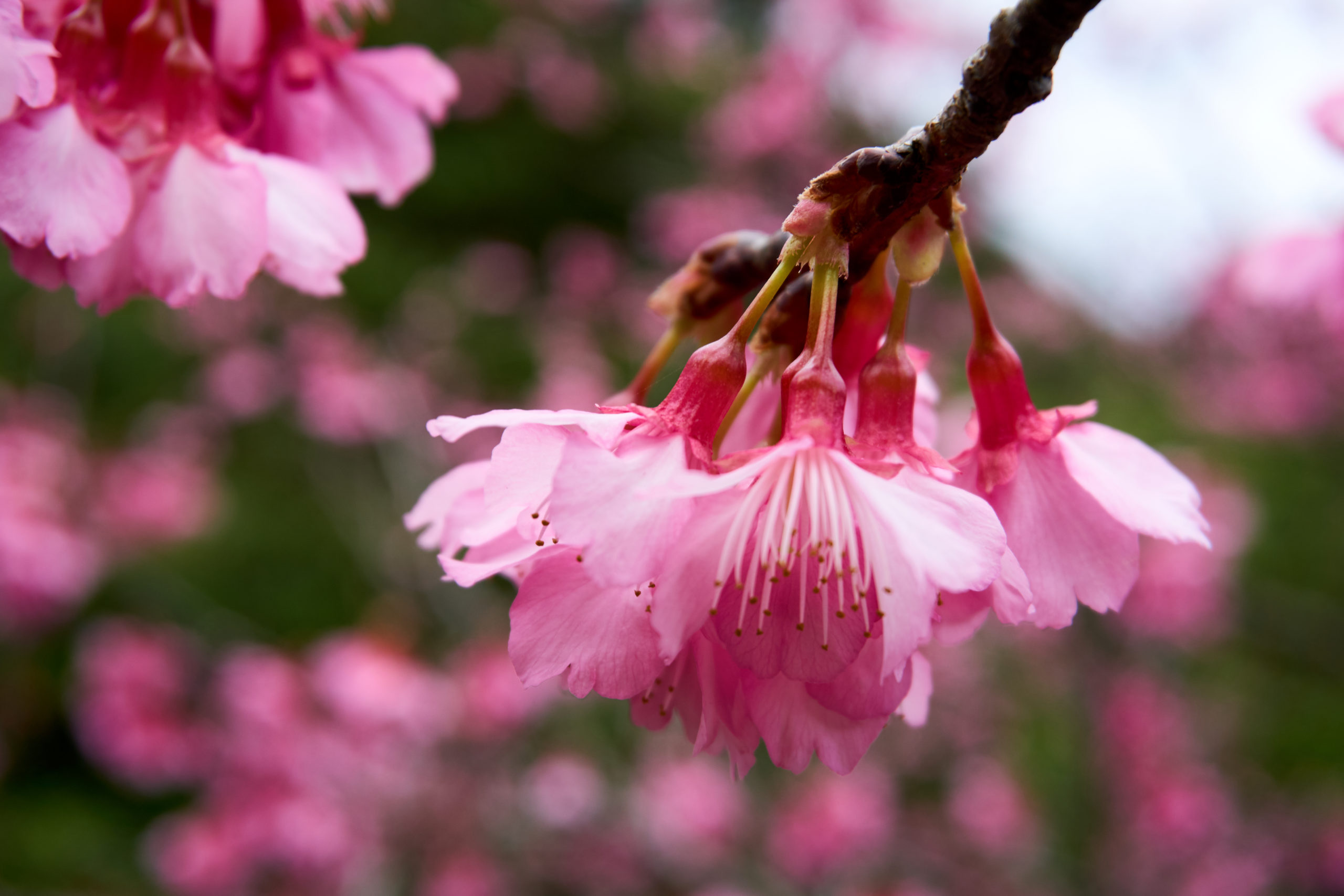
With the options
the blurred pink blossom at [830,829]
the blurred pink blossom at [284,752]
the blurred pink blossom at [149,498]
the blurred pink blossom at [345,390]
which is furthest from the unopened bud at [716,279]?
the blurred pink blossom at [149,498]

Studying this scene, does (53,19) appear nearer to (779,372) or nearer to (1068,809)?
(779,372)

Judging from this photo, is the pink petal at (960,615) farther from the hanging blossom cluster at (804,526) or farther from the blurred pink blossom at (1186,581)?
the blurred pink blossom at (1186,581)

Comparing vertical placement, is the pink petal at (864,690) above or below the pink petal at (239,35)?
below

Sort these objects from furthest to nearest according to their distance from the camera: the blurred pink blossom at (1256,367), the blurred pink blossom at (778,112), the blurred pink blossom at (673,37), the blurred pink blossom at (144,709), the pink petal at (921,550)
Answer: the blurred pink blossom at (673,37)
the blurred pink blossom at (1256,367)
the blurred pink blossom at (778,112)
the blurred pink blossom at (144,709)
the pink petal at (921,550)

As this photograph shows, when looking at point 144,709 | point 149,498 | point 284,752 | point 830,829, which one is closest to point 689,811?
point 830,829

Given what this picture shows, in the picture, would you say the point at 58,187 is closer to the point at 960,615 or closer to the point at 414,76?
Result: the point at 414,76

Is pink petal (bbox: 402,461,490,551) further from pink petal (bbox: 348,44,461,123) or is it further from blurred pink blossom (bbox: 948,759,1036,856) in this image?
blurred pink blossom (bbox: 948,759,1036,856)

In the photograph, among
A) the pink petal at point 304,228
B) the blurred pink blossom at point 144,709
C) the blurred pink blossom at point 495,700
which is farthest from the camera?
the blurred pink blossom at point 144,709

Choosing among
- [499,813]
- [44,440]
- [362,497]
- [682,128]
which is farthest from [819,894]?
[682,128]
